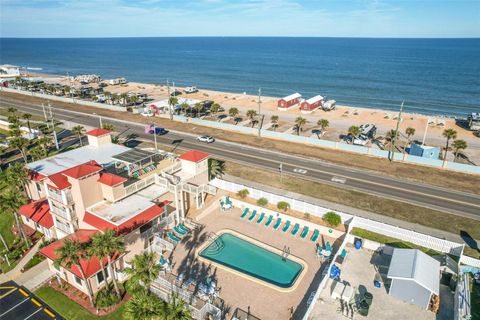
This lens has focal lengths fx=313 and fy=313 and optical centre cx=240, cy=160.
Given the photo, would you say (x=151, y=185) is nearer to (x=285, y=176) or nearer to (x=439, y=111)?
(x=285, y=176)

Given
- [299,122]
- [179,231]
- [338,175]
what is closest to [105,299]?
[179,231]

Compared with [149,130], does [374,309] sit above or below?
below

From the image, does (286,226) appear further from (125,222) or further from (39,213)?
(39,213)

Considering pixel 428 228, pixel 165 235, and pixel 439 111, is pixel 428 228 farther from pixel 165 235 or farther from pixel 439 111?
pixel 439 111

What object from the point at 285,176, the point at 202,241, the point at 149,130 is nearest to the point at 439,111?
the point at 285,176

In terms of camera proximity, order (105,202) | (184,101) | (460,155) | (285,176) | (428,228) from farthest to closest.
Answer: (184,101)
(460,155)
(285,176)
(428,228)
(105,202)

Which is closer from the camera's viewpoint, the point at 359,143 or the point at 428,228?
the point at 428,228

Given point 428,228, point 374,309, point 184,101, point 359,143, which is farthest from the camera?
point 184,101

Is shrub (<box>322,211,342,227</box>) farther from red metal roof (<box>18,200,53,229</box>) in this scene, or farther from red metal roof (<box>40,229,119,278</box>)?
red metal roof (<box>18,200,53,229</box>)

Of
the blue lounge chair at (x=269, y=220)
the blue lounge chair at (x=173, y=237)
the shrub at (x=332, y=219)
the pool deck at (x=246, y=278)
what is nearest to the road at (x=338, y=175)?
the shrub at (x=332, y=219)
